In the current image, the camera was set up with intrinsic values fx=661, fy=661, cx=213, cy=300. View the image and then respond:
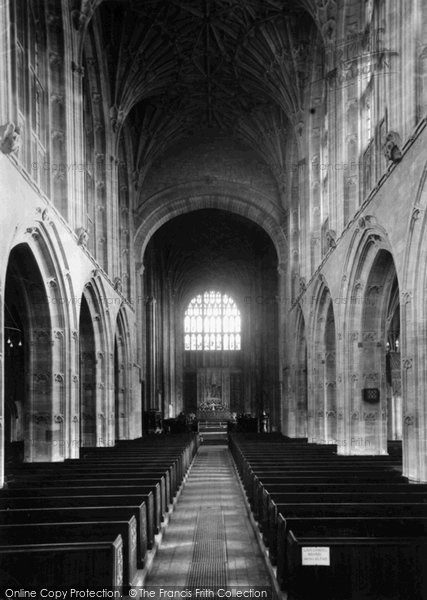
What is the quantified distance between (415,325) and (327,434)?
10134mm

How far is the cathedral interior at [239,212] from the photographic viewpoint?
301 inches

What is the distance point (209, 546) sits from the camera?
1025 centimetres

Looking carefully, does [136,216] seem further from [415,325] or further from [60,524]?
[60,524]

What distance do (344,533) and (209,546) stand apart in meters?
4.22

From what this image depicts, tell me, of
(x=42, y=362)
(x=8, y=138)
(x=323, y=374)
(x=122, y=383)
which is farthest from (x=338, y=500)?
(x=122, y=383)

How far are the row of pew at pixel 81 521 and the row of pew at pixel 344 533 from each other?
163 cm

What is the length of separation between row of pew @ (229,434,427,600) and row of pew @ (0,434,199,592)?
5.34ft

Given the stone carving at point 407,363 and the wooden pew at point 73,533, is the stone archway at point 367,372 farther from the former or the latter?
the wooden pew at point 73,533

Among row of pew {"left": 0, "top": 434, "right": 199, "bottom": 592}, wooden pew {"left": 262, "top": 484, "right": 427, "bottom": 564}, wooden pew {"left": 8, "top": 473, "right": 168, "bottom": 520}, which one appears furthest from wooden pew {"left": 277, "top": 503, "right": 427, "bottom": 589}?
wooden pew {"left": 8, "top": 473, "right": 168, "bottom": 520}

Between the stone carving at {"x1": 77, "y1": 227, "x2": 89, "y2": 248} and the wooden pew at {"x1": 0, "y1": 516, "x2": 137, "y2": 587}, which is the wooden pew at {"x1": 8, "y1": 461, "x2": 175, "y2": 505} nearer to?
the wooden pew at {"x1": 0, "y1": 516, "x2": 137, "y2": 587}

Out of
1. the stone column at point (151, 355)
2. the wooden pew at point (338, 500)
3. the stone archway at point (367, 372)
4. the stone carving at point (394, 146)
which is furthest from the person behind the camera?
the stone column at point (151, 355)

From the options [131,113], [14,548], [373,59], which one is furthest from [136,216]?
[14,548]

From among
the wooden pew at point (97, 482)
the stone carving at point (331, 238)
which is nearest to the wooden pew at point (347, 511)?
the wooden pew at point (97, 482)

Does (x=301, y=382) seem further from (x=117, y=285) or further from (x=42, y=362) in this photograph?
(x=42, y=362)
